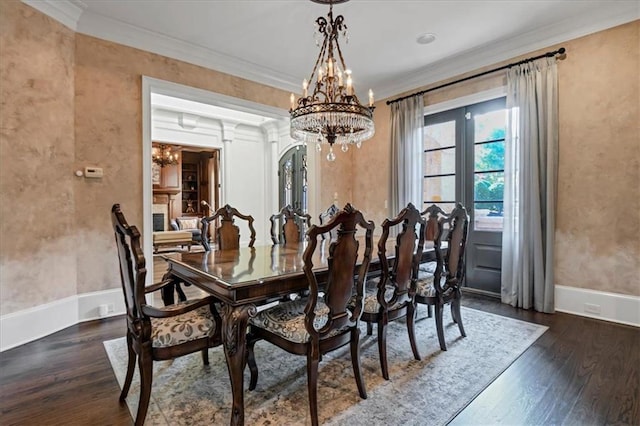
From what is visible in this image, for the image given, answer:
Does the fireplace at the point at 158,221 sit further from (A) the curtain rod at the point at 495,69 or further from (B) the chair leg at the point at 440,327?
(B) the chair leg at the point at 440,327

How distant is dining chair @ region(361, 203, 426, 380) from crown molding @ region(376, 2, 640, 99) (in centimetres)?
285

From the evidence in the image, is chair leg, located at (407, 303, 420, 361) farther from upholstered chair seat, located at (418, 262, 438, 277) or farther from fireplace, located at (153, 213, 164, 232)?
fireplace, located at (153, 213, 164, 232)

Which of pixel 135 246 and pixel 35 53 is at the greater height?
pixel 35 53

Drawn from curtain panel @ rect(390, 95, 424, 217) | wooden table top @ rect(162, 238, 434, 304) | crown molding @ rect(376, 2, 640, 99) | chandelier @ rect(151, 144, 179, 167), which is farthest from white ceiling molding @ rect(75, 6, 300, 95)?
chandelier @ rect(151, 144, 179, 167)

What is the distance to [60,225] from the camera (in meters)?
3.07

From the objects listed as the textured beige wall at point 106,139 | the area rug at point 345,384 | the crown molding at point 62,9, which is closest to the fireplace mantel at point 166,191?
the textured beige wall at point 106,139

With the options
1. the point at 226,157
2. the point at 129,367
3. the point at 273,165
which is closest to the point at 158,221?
the point at 226,157

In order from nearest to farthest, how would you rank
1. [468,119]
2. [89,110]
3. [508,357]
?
1. [508,357]
2. [89,110]
3. [468,119]

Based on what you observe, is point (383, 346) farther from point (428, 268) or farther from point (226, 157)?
point (226, 157)

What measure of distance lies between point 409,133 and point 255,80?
2305 mm

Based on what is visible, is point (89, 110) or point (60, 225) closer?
point (60, 225)

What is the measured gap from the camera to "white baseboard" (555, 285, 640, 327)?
9.98ft

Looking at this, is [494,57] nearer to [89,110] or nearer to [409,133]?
[409,133]

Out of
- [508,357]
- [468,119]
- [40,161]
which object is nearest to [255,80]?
[40,161]
